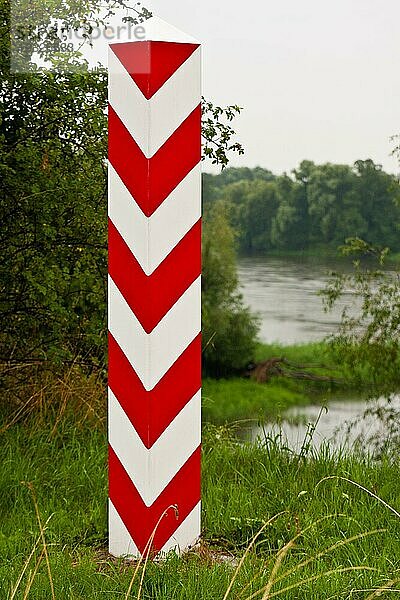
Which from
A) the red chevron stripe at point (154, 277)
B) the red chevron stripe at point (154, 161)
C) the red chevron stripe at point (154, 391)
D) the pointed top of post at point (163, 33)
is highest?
the pointed top of post at point (163, 33)

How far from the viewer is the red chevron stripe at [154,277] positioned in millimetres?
2383

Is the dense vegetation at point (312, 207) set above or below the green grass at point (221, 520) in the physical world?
above

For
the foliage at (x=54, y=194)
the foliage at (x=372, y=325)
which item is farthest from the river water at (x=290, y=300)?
the foliage at (x=54, y=194)

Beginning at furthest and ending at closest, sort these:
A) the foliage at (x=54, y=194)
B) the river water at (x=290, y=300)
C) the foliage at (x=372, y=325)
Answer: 1. the river water at (x=290, y=300)
2. the foliage at (x=372, y=325)
3. the foliage at (x=54, y=194)

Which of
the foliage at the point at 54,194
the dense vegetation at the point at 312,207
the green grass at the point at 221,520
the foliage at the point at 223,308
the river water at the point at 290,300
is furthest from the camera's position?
the foliage at the point at 223,308

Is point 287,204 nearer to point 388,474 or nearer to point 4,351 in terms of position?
point 4,351

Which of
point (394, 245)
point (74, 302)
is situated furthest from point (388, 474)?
point (394, 245)

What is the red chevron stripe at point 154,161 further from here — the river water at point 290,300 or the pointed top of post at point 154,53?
the river water at point 290,300

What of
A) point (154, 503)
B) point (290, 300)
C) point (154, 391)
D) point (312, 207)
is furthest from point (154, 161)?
point (312, 207)

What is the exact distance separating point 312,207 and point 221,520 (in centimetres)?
536

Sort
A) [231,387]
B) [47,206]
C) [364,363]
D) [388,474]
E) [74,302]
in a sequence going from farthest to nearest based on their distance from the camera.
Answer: [231,387] < [364,363] < [74,302] < [47,206] < [388,474]

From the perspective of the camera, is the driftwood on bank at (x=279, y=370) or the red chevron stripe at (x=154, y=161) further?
the driftwood on bank at (x=279, y=370)

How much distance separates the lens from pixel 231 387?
7.84 meters

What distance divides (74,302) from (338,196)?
4211 mm
